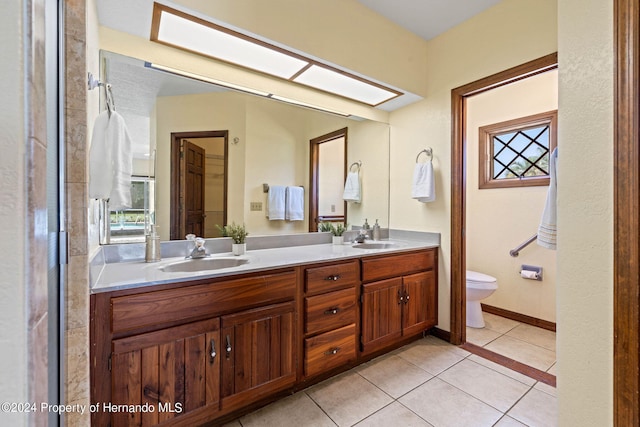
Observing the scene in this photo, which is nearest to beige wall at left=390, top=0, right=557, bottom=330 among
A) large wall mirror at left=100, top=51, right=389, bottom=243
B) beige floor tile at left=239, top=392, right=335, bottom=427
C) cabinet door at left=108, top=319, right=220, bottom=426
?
large wall mirror at left=100, top=51, right=389, bottom=243

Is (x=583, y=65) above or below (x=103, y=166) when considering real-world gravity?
above

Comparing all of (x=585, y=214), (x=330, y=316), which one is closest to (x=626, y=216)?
(x=585, y=214)

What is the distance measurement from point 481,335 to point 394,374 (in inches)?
42.5

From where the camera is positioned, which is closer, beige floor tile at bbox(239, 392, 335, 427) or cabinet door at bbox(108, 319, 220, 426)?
cabinet door at bbox(108, 319, 220, 426)

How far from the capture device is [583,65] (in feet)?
2.83

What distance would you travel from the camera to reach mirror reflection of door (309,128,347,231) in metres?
2.45

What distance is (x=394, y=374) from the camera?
186 centimetres

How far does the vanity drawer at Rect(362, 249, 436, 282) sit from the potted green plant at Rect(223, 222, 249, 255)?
32.4 inches

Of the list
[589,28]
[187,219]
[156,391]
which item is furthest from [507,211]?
[156,391]

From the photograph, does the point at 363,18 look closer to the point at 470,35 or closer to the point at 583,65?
the point at 470,35

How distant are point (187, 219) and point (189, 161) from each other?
0.39 metres

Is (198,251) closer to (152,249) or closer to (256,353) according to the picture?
(152,249)

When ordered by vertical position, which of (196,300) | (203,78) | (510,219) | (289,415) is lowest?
(289,415)

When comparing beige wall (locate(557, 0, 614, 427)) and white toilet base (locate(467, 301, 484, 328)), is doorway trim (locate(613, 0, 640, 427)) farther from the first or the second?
white toilet base (locate(467, 301, 484, 328))
